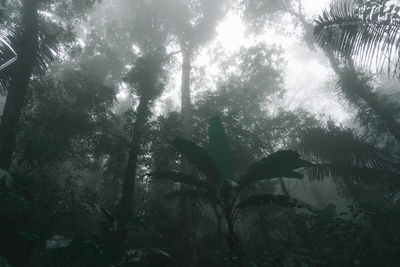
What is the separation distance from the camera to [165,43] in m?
17.7

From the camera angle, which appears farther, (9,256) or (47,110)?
(47,110)

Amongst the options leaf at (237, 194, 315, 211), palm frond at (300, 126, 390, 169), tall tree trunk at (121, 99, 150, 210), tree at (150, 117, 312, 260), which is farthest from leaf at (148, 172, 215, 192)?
palm frond at (300, 126, 390, 169)

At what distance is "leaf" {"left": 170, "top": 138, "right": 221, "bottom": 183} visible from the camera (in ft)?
9.53

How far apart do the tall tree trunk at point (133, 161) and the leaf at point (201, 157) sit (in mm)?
5677

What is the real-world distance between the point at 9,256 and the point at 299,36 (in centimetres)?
1899

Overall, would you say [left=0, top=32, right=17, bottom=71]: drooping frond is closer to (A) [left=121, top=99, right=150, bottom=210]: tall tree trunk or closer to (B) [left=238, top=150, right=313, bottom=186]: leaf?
(A) [left=121, top=99, right=150, bottom=210]: tall tree trunk

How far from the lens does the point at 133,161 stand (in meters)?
9.07

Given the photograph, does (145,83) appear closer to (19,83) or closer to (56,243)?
(19,83)

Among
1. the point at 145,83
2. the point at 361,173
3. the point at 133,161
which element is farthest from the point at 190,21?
the point at 361,173

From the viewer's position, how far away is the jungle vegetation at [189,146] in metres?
3.02

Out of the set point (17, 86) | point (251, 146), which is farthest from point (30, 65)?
point (251, 146)

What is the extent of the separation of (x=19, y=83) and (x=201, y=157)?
5906 millimetres

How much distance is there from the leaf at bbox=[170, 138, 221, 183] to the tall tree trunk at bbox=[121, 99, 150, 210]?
5677mm

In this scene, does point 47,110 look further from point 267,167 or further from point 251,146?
point 267,167
